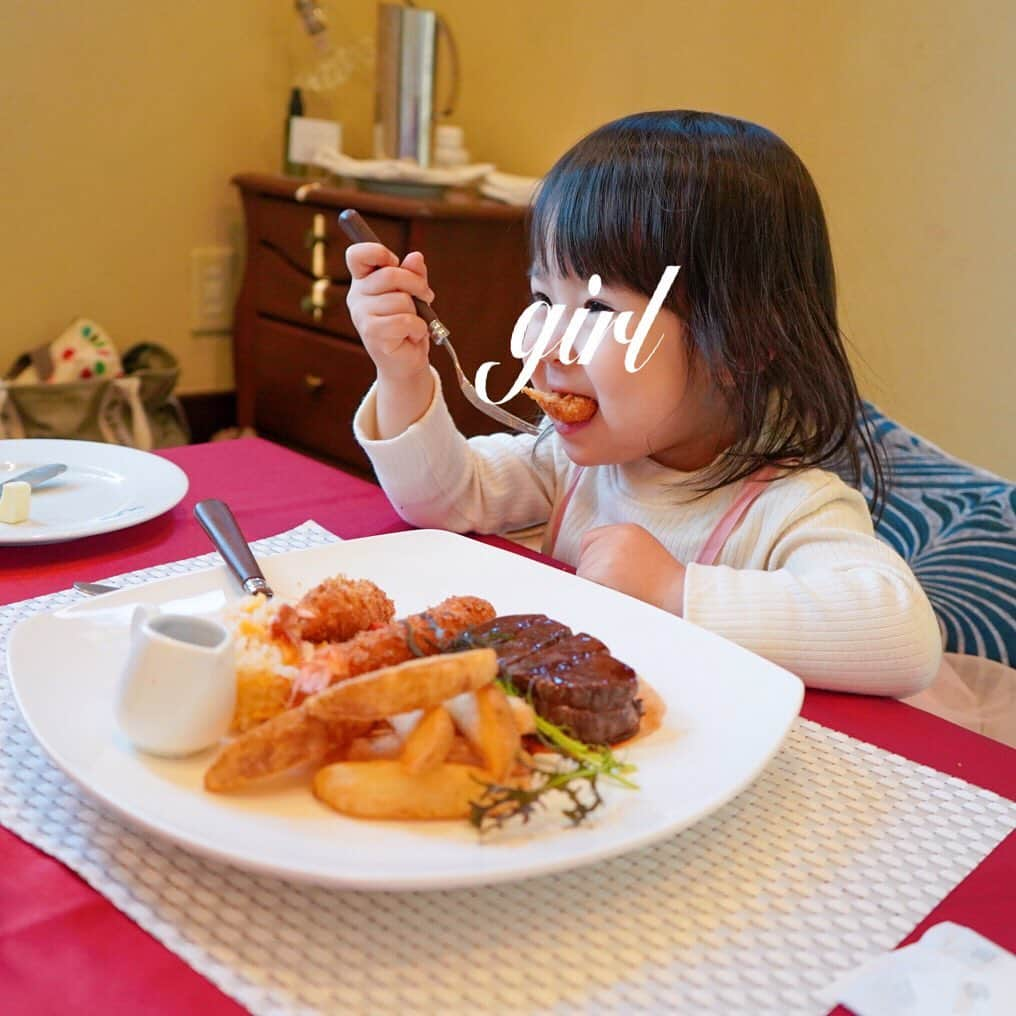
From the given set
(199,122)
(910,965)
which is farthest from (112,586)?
(199,122)

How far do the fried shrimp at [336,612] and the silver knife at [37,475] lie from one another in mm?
470

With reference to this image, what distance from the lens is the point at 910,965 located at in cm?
55

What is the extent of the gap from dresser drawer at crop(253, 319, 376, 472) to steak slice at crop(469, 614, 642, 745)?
2014mm

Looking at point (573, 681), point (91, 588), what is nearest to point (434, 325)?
point (91, 588)

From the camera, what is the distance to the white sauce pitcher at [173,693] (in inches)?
22.5

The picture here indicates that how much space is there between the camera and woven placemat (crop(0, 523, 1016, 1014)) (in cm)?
51

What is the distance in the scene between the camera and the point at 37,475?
1.10 m

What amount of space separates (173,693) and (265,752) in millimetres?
56

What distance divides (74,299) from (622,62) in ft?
4.56

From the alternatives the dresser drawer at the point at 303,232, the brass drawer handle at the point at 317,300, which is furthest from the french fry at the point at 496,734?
the brass drawer handle at the point at 317,300

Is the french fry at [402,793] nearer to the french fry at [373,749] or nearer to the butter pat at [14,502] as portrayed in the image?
the french fry at [373,749]

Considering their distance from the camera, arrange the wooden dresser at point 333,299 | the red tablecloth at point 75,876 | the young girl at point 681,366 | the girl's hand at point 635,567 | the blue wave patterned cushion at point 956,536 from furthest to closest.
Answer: the wooden dresser at point 333,299, the blue wave patterned cushion at point 956,536, the young girl at point 681,366, the girl's hand at point 635,567, the red tablecloth at point 75,876

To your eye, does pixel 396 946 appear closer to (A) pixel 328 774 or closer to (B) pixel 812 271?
(A) pixel 328 774

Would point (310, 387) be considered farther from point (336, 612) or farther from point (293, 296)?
point (336, 612)
